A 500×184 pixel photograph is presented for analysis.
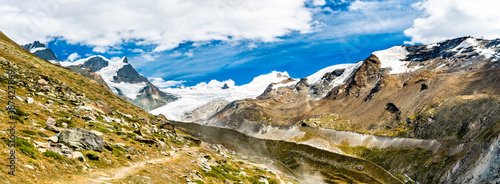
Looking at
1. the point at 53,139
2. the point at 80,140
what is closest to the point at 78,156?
the point at 80,140

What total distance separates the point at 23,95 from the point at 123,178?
90.7 feet

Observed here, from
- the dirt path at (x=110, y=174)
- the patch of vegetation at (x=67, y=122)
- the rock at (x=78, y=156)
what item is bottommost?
the dirt path at (x=110, y=174)

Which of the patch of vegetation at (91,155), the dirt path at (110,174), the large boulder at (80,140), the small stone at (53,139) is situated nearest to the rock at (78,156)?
the patch of vegetation at (91,155)

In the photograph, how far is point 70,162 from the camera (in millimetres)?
29906

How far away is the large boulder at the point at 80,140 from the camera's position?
33.3 m

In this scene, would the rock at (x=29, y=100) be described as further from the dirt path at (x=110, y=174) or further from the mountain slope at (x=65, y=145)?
the dirt path at (x=110, y=174)

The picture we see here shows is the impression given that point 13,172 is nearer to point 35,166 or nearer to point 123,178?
point 35,166

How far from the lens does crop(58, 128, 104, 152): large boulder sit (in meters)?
33.3

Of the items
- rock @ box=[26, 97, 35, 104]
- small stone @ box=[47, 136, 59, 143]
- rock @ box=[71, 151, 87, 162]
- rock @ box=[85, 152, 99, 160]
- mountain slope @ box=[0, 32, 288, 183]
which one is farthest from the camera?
rock @ box=[26, 97, 35, 104]

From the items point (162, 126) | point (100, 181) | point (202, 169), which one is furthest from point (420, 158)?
point (100, 181)

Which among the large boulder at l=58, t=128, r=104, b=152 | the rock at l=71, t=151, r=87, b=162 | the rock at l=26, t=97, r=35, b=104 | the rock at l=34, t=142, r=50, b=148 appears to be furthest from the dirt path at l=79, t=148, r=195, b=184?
the rock at l=26, t=97, r=35, b=104

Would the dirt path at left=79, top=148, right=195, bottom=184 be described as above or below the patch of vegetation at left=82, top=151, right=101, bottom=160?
below

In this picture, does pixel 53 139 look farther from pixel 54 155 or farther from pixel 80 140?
pixel 54 155

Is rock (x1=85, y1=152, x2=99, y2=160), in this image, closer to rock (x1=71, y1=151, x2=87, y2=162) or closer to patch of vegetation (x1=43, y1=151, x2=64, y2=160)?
rock (x1=71, y1=151, x2=87, y2=162)
